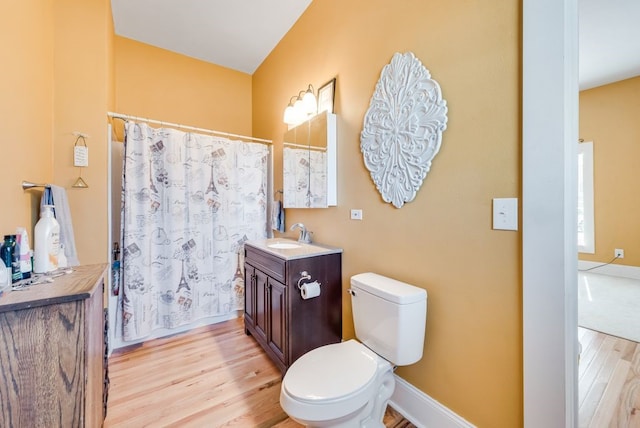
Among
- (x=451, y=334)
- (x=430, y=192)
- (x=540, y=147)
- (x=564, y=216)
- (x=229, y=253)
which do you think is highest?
(x=540, y=147)

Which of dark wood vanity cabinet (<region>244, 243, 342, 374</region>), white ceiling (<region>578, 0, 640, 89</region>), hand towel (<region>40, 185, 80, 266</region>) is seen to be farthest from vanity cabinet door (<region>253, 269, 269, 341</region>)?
white ceiling (<region>578, 0, 640, 89</region>)

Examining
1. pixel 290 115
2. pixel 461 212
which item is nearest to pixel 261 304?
pixel 461 212

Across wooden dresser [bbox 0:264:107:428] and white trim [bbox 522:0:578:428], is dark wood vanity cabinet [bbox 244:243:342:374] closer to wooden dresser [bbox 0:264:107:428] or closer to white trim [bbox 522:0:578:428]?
wooden dresser [bbox 0:264:107:428]

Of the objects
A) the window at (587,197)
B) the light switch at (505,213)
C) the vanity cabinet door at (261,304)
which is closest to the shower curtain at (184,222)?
the vanity cabinet door at (261,304)

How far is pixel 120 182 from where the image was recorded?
2.19 metres

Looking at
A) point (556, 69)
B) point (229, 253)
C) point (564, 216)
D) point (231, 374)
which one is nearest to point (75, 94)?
point (229, 253)

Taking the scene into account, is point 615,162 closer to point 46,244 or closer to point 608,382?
point 608,382

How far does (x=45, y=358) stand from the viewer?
2.48ft

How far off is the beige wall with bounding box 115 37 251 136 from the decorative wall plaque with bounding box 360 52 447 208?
2.27 metres

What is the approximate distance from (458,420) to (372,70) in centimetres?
194

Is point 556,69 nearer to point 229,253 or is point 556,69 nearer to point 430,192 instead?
point 430,192

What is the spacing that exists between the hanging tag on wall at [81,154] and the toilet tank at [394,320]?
6.83 ft

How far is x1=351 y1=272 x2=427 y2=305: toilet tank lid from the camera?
1.18 m

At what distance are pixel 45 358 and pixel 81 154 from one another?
1.57 m
